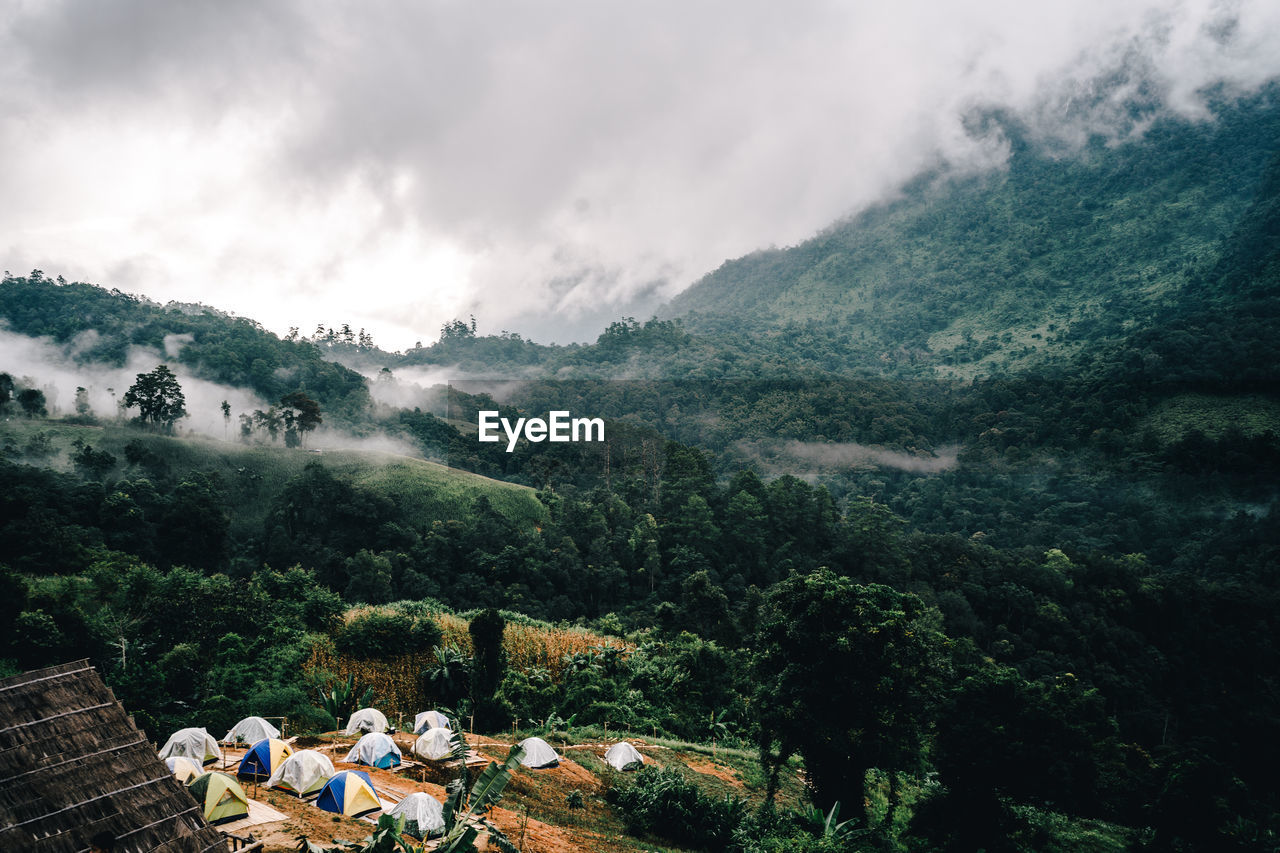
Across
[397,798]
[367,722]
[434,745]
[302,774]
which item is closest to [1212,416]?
[434,745]

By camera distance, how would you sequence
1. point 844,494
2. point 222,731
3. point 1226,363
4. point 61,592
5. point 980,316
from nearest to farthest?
point 222,731, point 61,592, point 1226,363, point 844,494, point 980,316

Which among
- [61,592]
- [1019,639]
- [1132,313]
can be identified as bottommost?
[1019,639]

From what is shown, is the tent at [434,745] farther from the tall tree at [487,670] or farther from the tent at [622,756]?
the tall tree at [487,670]

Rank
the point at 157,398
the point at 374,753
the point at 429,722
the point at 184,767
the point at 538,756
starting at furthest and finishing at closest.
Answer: the point at 157,398 → the point at 429,722 → the point at 538,756 → the point at 374,753 → the point at 184,767

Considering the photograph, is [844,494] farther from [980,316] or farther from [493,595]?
[980,316]

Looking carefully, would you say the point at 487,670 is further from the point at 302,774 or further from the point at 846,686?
the point at 846,686

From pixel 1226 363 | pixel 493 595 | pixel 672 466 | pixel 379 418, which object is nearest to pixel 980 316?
pixel 1226 363

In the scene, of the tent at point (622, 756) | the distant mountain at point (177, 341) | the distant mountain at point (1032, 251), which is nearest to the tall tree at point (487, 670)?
A: the tent at point (622, 756)
